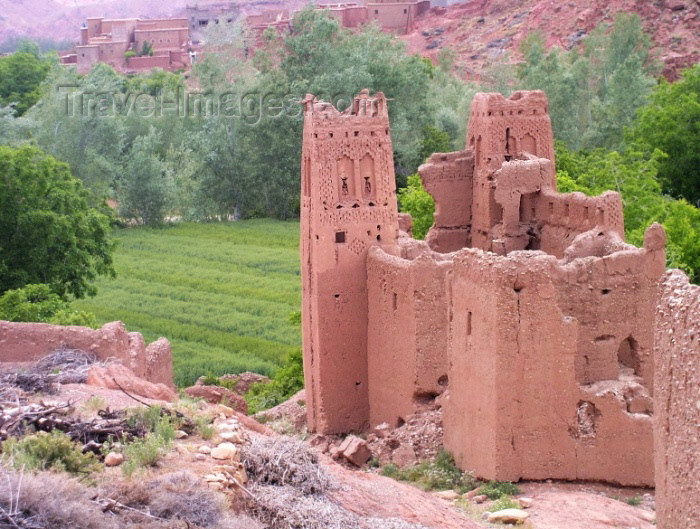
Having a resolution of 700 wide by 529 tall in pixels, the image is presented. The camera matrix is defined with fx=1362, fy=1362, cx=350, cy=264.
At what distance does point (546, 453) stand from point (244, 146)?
42448mm

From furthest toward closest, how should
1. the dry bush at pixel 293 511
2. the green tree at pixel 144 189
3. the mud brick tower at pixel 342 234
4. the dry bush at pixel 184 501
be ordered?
the green tree at pixel 144 189 < the mud brick tower at pixel 342 234 < the dry bush at pixel 293 511 < the dry bush at pixel 184 501

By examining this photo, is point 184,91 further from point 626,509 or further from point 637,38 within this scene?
point 626,509

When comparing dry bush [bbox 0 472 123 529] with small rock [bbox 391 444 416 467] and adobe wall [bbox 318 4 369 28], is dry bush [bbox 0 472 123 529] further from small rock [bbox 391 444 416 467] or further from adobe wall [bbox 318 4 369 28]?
adobe wall [bbox 318 4 369 28]

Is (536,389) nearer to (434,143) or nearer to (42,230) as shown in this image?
(42,230)

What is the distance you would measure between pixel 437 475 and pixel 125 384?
17.6ft

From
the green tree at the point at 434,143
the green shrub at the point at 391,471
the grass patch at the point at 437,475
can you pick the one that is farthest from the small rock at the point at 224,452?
the green tree at the point at 434,143

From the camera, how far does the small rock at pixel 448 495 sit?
18989 millimetres

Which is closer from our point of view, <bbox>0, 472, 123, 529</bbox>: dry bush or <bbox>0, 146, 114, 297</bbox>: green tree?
<bbox>0, 472, 123, 529</bbox>: dry bush

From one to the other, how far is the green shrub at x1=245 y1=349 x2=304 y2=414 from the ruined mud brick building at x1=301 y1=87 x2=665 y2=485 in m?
4.90

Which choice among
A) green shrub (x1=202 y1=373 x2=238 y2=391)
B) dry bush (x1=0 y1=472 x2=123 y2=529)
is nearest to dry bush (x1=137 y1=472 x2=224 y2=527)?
dry bush (x1=0 y1=472 x2=123 y2=529)

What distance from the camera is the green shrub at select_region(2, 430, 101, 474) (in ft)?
41.0

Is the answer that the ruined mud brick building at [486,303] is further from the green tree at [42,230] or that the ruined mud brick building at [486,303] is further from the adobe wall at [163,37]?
the adobe wall at [163,37]

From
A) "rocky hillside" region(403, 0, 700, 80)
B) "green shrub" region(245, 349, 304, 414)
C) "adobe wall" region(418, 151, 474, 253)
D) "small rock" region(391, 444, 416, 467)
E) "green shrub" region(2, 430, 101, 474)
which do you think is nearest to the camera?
"green shrub" region(2, 430, 101, 474)

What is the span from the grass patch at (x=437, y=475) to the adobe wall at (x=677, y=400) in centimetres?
711
